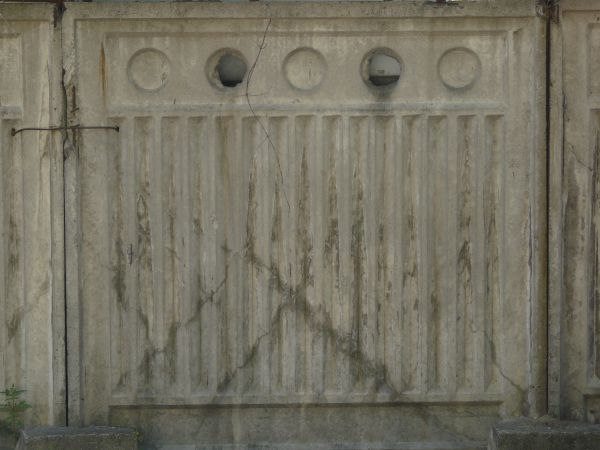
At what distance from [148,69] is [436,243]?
167 cm

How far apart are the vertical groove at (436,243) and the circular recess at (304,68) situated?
1.97 ft

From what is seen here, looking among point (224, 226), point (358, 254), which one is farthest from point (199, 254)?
point (358, 254)

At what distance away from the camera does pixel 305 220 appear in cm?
557

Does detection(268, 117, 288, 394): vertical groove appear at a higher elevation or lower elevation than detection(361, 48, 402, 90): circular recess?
lower

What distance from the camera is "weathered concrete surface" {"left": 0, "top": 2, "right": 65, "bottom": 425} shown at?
18.0ft

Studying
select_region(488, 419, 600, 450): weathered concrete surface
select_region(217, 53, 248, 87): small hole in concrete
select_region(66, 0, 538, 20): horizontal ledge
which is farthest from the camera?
select_region(217, 53, 248, 87): small hole in concrete

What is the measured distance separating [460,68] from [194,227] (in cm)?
154

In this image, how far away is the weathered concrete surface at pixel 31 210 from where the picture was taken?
5492 mm

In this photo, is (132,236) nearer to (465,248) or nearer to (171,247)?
(171,247)

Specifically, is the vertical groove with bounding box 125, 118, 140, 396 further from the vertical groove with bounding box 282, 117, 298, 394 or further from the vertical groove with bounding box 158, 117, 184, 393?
the vertical groove with bounding box 282, 117, 298, 394

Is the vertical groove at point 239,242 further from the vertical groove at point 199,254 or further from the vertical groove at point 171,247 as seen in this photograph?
the vertical groove at point 171,247

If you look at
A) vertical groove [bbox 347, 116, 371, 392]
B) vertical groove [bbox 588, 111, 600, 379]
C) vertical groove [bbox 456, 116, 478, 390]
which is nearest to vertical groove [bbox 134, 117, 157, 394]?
vertical groove [bbox 347, 116, 371, 392]

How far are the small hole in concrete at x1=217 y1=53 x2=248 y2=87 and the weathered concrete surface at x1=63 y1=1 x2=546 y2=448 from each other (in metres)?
0.05

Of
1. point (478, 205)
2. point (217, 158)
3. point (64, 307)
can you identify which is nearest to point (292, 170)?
point (217, 158)
